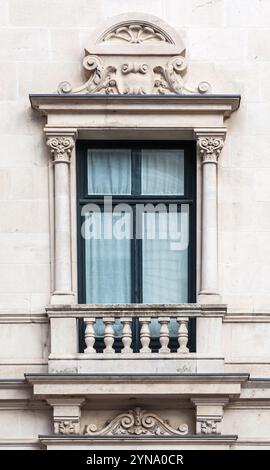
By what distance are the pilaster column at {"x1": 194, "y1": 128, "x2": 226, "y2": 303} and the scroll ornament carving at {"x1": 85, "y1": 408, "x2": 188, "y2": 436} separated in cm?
162

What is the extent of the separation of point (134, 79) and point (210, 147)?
1.34m

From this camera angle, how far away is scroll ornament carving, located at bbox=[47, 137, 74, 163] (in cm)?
2662

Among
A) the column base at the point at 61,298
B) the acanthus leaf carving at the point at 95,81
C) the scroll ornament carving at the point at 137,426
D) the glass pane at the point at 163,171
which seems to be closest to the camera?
the scroll ornament carving at the point at 137,426

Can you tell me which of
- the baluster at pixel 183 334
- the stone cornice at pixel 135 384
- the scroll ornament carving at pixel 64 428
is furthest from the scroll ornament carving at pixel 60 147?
the scroll ornament carving at pixel 64 428

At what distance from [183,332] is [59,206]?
2.27 m

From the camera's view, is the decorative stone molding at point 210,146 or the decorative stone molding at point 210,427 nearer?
the decorative stone molding at point 210,427

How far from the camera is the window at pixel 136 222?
2700cm

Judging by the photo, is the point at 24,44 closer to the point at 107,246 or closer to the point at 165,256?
the point at 107,246

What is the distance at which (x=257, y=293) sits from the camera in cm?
2658

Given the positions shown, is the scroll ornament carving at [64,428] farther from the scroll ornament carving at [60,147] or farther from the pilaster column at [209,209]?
the scroll ornament carving at [60,147]

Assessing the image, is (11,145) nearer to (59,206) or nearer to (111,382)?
(59,206)

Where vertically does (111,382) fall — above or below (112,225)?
below
